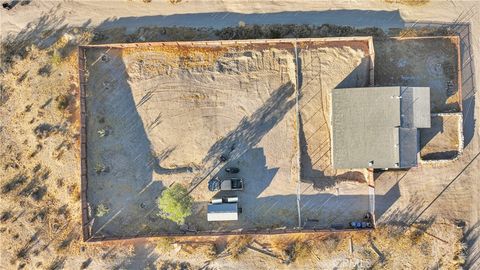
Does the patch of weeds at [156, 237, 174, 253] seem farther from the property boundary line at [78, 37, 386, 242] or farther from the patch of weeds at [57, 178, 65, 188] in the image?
the patch of weeds at [57, 178, 65, 188]

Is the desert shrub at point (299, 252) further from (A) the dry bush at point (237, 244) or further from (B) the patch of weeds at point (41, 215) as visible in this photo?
(B) the patch of weeds at point (41, 215)

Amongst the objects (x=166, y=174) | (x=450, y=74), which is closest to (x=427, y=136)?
(x=450, y=74)

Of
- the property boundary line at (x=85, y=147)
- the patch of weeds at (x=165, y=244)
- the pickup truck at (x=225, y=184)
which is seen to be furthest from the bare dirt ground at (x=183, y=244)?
the pickup truck at (x=225, y=184)

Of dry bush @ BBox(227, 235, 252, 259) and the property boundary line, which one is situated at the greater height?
the property boundary line

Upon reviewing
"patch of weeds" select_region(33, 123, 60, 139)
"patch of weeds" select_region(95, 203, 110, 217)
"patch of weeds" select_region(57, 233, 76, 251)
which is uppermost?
"patch of weeds" select_region(33, 123, 60, 139)

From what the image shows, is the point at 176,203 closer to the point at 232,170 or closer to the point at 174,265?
the point at 232,170

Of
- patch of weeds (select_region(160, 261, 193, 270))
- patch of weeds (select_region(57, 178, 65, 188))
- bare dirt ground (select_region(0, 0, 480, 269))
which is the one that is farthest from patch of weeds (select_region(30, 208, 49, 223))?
patch of weeds (select_region(160, 261, 193, 270))
